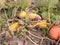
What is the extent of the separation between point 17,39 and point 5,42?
12cm

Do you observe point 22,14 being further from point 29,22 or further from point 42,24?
point 42,24

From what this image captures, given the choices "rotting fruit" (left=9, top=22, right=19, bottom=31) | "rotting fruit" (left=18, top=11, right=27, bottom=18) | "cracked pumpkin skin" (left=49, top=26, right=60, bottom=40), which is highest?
"rotting fruit" (left=18, top=11, right=27, bottom=18)

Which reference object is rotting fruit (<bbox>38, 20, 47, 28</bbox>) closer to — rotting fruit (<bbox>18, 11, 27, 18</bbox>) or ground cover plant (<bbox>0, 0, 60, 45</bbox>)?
ground cover plant (<bbox>0, 0, 60, 45</bbox>)

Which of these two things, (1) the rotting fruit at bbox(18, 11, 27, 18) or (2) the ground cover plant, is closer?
(2) the ground cover plant

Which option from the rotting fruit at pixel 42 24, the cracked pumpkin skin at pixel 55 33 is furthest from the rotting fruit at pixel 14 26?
the cracked pumpkin skin at pixel 55 33

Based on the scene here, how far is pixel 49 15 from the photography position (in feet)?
6.80

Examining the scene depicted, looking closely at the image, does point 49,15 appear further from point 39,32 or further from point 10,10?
point 10,10

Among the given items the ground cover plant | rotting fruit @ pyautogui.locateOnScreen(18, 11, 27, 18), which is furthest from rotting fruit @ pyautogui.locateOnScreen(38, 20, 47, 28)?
rotting fruit @ pyautogui.locateOnScreen(18, 11, 27, 18)

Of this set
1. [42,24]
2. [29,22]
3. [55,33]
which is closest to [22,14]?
[29,22]

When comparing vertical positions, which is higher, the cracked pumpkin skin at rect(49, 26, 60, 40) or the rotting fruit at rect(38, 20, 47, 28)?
the rotting fruit at rect(38, 20, 47, 28)

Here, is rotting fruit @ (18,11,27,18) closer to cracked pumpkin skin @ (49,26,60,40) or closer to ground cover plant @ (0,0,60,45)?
ground cover plant @ (0,0,60,45)

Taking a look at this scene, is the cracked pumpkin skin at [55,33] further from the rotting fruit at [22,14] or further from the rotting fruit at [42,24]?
the rotting fruit at [22,14]

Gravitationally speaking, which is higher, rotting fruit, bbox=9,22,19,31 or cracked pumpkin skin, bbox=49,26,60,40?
rotting fruit, bbox=9,22,19,31

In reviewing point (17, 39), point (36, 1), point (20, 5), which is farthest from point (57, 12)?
point (17, 39)
